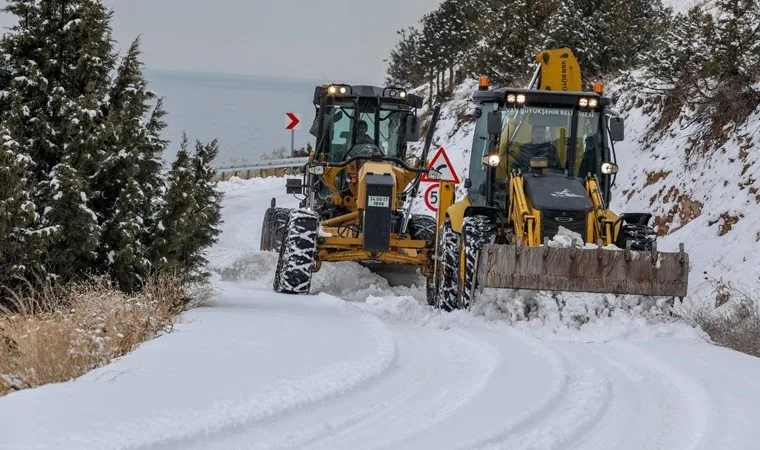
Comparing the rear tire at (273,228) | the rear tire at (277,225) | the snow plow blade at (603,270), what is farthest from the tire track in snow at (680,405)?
the rear tire at (273,228)

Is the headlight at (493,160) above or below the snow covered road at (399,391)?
above

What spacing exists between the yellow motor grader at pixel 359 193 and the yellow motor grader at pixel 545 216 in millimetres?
955

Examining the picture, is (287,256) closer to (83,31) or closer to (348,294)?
(348,294)

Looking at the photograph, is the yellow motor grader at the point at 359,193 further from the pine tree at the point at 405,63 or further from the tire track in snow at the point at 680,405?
the pine tree at the point at 405,63

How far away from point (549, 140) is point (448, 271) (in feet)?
6.22

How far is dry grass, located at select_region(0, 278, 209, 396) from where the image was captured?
239 inches

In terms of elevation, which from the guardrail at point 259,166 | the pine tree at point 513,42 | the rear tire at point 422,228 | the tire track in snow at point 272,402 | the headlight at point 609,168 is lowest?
the tire track in snow at point 272,402

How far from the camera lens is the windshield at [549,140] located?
10.7 m

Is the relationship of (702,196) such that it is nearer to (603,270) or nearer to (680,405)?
(603,270)

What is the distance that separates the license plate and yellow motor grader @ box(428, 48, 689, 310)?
86cm

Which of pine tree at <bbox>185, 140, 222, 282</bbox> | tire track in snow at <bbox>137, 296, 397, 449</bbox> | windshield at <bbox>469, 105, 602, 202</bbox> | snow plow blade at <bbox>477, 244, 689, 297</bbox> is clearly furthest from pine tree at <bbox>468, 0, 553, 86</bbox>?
tire track in snow at <bbox>137, 296, 397, 449</bbox>

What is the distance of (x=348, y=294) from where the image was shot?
1269 cm

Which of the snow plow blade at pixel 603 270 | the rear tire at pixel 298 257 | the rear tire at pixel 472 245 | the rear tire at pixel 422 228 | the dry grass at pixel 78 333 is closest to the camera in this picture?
the dry grass at pixel 78 333

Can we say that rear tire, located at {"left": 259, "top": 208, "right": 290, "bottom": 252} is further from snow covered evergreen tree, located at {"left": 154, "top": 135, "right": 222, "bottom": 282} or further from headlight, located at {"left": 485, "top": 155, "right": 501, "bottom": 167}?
headlight, located at {"left": 485, "top": 155, "right": 501, "bottom": 167}
